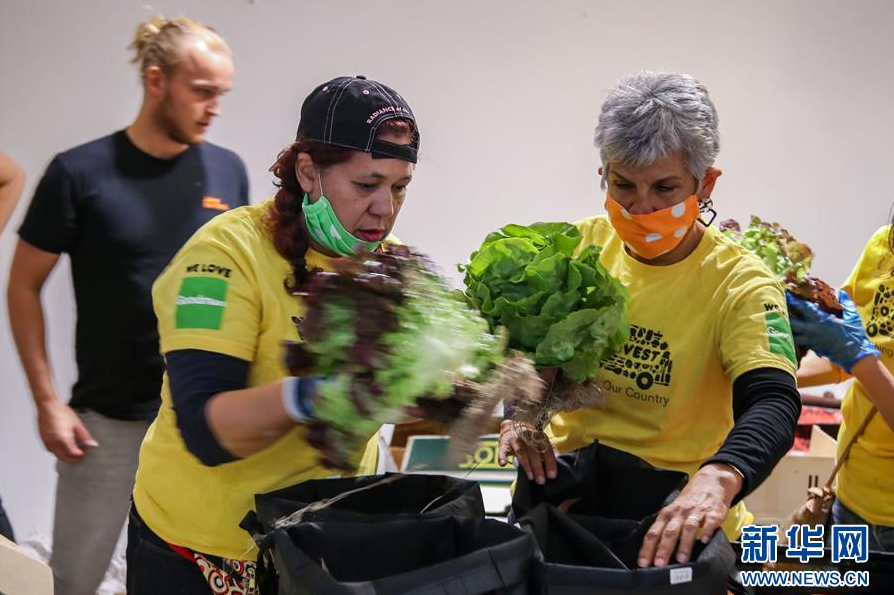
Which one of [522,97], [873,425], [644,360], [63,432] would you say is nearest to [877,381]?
[873,425]

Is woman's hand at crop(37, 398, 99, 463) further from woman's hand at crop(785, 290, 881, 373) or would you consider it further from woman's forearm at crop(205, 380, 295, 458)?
woman's hand at crop(785, 290, 881, 373)

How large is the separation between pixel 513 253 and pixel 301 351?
48 cm

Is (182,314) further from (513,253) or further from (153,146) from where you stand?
(153,146)

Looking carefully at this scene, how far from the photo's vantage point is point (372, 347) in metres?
1.16

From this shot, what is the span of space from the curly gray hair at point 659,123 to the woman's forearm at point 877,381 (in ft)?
2.24

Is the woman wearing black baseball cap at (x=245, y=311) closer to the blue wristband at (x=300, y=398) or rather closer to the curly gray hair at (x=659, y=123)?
the blue wristband at (x=300, y=398)

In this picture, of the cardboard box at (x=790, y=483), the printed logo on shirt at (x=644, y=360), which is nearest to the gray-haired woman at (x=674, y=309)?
the printed logo on shirt at (x=644, y=360)

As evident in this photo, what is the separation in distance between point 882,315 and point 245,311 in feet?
5.61

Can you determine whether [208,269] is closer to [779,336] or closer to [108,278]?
[779,336]

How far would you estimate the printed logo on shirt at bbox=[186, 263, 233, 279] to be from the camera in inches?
57.0

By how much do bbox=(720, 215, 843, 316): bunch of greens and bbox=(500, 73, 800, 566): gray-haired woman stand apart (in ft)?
0.98

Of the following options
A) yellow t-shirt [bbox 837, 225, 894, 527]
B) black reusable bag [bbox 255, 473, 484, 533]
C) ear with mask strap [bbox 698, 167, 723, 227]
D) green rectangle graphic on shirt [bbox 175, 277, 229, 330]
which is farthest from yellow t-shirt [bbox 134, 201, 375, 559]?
yellow t-shirt [bbox 837, 225, 894, 527]

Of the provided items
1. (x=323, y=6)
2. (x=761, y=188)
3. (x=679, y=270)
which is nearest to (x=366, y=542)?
(x=679, y=270)

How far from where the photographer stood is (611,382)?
1.73m
